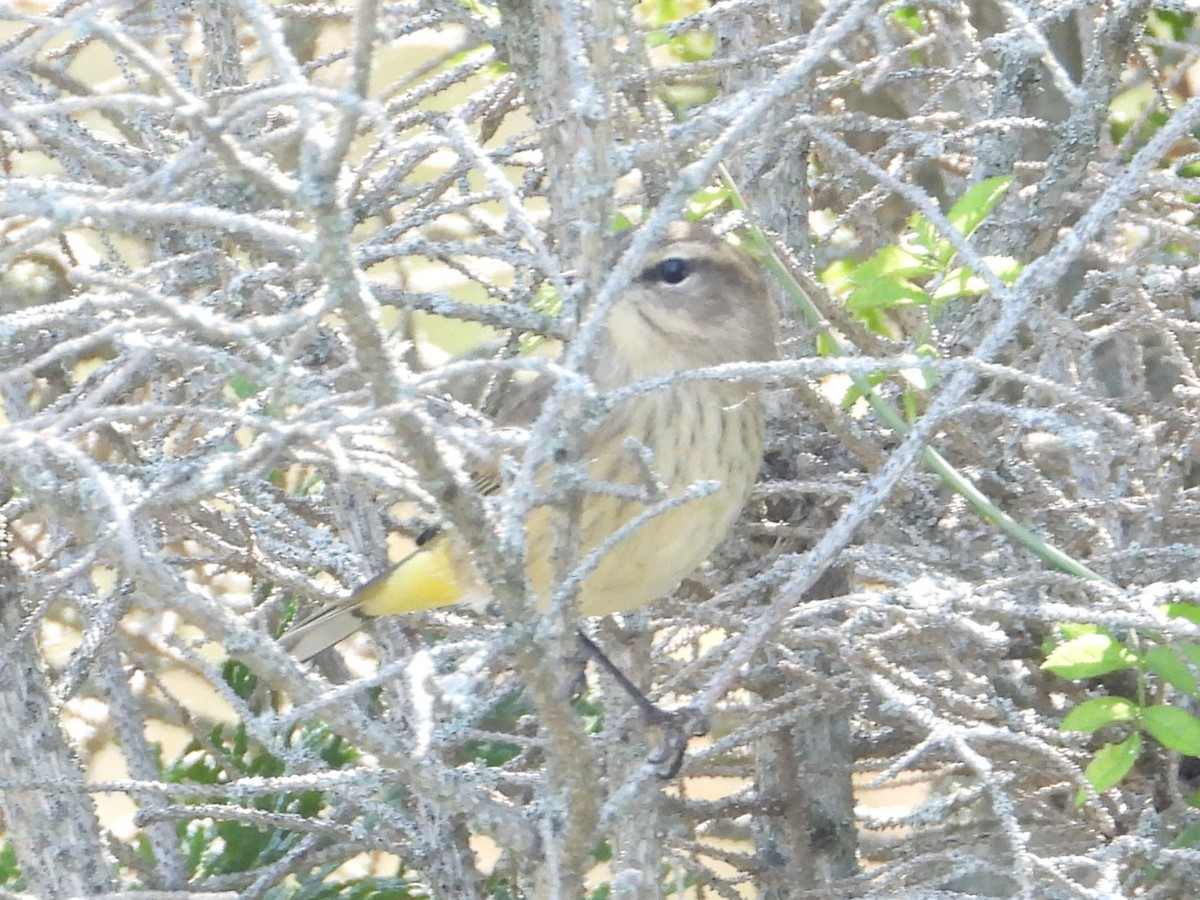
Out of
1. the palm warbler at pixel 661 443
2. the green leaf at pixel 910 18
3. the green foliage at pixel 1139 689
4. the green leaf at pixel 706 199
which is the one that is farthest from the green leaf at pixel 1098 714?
the green leaf at pixel 910 18

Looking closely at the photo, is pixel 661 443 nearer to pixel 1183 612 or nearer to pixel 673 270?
pixel 673 270

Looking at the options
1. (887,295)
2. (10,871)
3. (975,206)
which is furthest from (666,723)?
(10,871)

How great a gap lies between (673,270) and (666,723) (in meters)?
0.92

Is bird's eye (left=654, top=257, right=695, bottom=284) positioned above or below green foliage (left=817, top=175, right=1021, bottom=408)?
above

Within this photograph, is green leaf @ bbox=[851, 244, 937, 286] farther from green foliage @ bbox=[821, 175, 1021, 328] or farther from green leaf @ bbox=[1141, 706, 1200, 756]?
green leaf @ bbox=[1141, 706, 1200, 756]

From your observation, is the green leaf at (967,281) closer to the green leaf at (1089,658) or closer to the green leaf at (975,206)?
the green leaf at (975,206)

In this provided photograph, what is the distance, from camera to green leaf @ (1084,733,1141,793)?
189 cm

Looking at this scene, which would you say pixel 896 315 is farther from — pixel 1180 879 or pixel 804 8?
pixel 1180 879

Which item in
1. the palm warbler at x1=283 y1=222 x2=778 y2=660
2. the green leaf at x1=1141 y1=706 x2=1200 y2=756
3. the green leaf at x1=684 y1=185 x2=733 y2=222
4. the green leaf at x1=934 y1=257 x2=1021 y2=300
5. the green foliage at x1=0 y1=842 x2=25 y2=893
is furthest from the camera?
the green foliage at x1=0 y1=842 x2=25 y2=893

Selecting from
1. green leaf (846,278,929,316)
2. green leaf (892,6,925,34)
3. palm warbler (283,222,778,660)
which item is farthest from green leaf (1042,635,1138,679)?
green leaf (892,6,925,34)

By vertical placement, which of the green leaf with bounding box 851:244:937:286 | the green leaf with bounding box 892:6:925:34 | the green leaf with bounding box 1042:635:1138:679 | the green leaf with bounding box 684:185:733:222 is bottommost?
the green leaf with bounding box 1042:635:1138:679

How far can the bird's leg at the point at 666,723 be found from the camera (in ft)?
6.57

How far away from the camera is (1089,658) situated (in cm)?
193

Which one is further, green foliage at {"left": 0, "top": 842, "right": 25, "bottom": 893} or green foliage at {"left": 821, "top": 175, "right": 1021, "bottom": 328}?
green foliage at {"left": 0, "top": 842, "right": 25, "bottom": 893}
